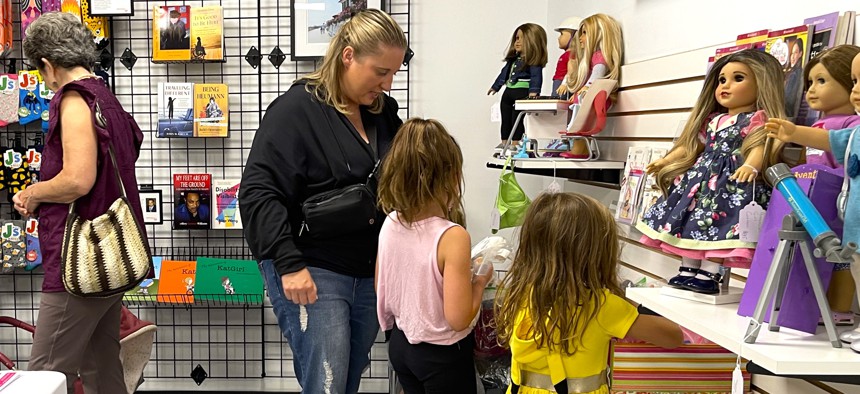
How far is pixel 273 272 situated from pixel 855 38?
1.48 m

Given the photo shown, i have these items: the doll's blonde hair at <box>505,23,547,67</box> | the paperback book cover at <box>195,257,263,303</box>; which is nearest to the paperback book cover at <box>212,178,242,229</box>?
the paperback book cover at <box>195,257,263,303</box>

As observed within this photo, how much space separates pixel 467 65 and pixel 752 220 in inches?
97.8

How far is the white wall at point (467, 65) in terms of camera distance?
365cm

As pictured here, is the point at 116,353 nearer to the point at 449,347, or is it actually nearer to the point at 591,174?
the point at 449,347

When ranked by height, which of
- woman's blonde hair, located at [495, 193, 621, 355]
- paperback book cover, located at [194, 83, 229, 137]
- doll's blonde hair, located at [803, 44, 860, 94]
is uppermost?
doll's blonde hair, located at [803, 44, 860, 94]

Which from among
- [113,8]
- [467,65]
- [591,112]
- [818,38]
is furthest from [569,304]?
[113,8]

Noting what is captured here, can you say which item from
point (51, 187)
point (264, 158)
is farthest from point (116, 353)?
point (264, 158)

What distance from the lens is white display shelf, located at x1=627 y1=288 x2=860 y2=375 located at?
994 mm

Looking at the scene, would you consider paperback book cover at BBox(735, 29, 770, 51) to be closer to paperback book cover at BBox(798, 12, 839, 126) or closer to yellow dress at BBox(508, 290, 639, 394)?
paperback book cover at BBox(798, 12, 839, 126)

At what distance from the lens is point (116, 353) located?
2611mm

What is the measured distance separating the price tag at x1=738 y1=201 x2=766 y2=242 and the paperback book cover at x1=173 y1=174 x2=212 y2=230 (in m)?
2.85

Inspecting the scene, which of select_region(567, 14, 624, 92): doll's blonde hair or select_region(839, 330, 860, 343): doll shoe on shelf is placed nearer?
select_region(839, 330, 860, 343): doll shoe on shelf

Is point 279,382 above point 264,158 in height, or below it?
below

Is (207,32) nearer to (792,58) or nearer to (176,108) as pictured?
(176,108)
